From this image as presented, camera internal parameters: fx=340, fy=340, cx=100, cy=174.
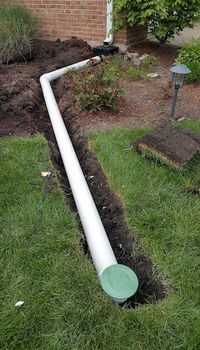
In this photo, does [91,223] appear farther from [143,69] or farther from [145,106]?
[143,69]

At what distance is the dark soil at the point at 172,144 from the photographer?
308 cm

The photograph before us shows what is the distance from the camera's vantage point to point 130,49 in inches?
265

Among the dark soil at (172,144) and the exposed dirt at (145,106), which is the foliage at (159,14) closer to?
the exposed dirt at (145,106)

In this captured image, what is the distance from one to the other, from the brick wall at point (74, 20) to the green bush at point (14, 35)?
80 cm

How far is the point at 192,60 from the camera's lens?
5.30 meters

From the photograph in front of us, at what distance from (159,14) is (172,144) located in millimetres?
3620

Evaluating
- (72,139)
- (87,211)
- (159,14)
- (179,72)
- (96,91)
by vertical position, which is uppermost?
(159,14)

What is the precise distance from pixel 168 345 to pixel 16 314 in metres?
0.85

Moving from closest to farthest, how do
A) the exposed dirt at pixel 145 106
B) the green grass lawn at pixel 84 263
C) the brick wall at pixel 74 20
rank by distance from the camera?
the green grass lawn at pixel 84 263, the exposed dirt at pixel 145 106, the brick wall at pixel 74 20

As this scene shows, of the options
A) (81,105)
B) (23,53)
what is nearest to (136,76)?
(81,105)

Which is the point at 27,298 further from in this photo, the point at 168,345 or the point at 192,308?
the point at 192,308

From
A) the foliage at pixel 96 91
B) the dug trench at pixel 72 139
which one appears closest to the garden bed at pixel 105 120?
the dug trench at pixel 72 139

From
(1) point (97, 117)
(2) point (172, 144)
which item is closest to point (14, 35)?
(1) point (97, 117)

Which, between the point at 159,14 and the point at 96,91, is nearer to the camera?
the point at 96,91
